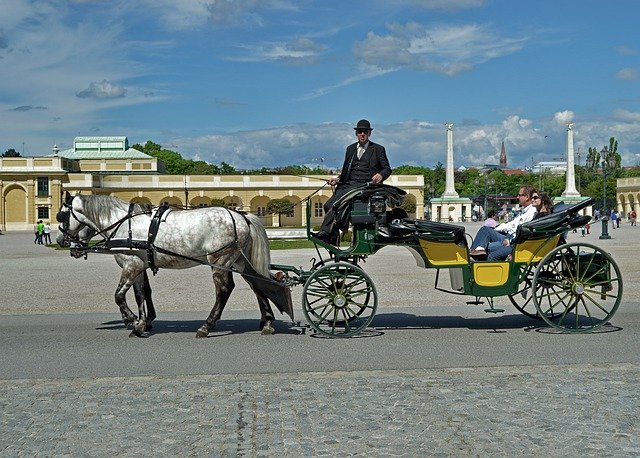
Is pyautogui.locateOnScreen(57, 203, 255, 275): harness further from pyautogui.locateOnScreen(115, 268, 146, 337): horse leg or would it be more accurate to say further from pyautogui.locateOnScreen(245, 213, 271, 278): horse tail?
pyautogui.locateOnScreen(115, 268, 146, 337): horse leg

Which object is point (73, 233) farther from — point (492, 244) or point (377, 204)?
point (492, 244)

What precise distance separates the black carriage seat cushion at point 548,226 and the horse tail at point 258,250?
3049mm

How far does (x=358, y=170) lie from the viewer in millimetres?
10078

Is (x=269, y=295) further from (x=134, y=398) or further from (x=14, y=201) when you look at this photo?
(x=14, y=201)

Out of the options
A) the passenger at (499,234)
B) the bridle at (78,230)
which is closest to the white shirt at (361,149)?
the passenger at (499,234)

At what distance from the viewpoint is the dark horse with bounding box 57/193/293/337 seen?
9.76 m

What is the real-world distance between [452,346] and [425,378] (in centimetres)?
176

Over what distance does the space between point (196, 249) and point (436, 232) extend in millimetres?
2920

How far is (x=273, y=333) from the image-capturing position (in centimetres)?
995

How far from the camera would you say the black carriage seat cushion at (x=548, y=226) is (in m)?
9.62

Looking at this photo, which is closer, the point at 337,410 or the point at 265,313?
the point at 337,410

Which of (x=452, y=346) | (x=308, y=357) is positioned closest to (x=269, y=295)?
(x=308, y=357)

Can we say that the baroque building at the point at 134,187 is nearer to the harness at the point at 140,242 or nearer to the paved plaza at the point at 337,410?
the harness at the point at 140,242

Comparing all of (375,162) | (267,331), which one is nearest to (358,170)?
(375,162)
